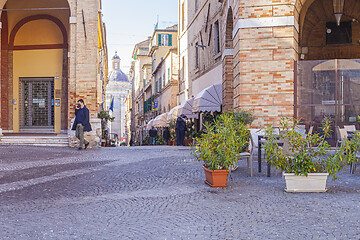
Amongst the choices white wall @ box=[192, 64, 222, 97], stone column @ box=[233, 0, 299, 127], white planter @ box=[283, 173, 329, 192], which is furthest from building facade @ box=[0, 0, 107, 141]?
white planter @ box=[283, 173, 329, 192]

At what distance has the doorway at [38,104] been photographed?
60.8 feet

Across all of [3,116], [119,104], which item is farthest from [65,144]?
[119,104]

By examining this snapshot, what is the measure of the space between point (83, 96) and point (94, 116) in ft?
2.59

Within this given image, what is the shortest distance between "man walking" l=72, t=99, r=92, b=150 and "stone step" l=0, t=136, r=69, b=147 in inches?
58.2

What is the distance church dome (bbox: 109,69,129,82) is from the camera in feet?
355

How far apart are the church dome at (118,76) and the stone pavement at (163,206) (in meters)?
101

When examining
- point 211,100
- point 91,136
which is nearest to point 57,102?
point 91,136

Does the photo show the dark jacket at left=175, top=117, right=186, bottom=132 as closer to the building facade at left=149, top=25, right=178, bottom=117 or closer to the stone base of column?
the stone base of column

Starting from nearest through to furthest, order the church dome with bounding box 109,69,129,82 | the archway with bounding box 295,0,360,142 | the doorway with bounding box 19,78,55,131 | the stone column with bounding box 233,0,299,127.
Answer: the stone column with bounding box 233,0,299,127
the archway with bounding box 295,0,360,142
the doorway with bounding box 19,78,55,131
the church dome with bounding box 109,69,129,82

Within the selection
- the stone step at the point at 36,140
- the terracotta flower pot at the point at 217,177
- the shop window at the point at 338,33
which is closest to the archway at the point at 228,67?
the shop window at the point at 338,33

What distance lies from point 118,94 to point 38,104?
87988 mm

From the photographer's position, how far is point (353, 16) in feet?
55.1

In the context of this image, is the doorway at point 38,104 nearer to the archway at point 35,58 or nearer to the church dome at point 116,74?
the archway at point 35,58

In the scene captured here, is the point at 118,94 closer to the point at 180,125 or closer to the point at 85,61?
the point at 180,125
